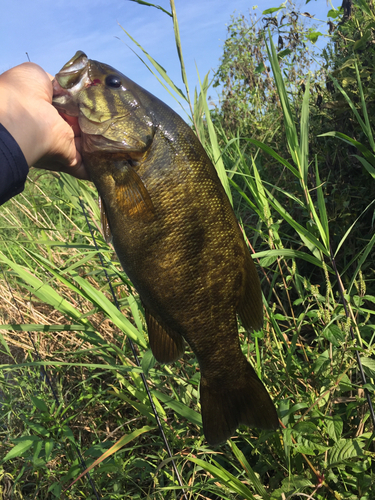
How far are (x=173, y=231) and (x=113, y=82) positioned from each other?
0.63 metres

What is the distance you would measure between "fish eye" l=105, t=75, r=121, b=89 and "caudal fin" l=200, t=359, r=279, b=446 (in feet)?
3.78

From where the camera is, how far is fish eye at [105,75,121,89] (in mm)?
1499

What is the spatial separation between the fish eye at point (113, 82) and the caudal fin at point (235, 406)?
115cm

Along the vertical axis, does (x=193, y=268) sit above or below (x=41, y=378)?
above

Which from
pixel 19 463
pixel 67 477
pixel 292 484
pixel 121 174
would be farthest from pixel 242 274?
pixel 19 463

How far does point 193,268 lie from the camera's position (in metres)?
1.39

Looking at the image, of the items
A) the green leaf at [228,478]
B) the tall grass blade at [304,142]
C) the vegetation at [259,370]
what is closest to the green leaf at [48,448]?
the vegetation at [259,370]

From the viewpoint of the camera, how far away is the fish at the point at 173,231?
4.40ft

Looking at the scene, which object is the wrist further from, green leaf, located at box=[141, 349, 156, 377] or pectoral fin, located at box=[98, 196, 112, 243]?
green leaf, located at box=[141, 349, 156, 377]

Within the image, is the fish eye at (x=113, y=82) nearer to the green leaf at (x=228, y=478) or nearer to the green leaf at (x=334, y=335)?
the green leaf at (x=334, y=335)

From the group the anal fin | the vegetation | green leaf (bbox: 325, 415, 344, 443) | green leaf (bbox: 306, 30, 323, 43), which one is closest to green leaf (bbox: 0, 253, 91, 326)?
the vegetation

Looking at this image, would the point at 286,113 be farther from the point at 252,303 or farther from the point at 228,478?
the point at 228,478

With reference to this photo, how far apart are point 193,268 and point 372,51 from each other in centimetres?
213

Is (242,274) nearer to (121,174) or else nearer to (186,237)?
(186,237)
